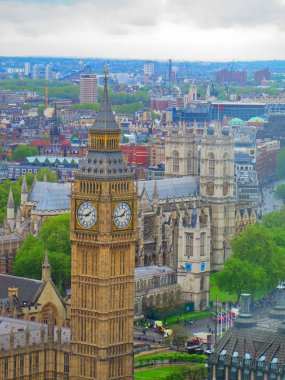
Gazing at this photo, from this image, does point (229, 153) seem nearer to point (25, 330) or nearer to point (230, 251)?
point (230, 251)

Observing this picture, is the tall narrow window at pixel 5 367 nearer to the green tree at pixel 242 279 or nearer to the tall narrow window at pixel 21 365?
the tall narrow window at pixel 21 365

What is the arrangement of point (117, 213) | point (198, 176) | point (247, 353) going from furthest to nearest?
1. point (198, 176)
2. point (117, 213)
3. point (247, 353)

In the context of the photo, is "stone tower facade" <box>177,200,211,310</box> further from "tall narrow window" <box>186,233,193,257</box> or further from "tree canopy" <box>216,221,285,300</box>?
"tree canopy" <box>216,221,285,300</box>

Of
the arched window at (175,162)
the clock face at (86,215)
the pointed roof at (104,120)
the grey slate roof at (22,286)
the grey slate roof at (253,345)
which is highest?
the pointed roof at (104,120)

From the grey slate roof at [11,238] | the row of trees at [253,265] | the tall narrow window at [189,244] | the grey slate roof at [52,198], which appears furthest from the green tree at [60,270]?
the grey slate roof at [52,198]

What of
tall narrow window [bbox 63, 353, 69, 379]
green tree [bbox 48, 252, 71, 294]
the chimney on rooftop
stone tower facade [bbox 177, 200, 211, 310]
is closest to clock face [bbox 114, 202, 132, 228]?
tall narrow window [bbox 63, 353, 69, 379]

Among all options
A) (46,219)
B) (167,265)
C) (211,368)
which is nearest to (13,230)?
(46,219)
